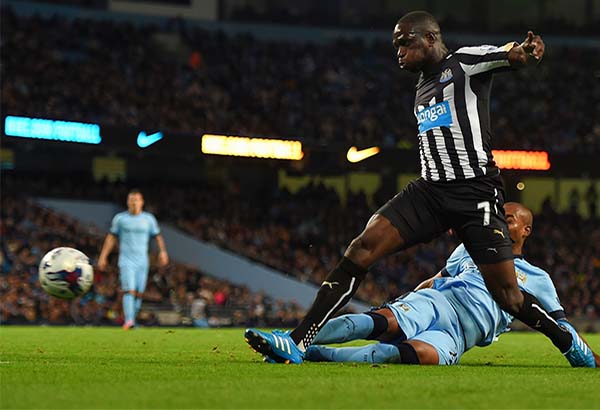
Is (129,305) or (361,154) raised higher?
(361,154)

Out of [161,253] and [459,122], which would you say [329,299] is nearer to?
[459,122]

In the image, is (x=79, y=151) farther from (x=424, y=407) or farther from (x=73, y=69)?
(x=424, y=407)

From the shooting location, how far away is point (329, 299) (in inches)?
263

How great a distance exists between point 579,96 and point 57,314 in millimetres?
20091

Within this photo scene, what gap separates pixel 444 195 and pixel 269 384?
6.54ft

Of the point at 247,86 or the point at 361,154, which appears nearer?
the point at 361,154

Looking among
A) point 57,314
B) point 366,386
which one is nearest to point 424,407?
point 366,386

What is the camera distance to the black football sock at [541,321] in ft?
22.6

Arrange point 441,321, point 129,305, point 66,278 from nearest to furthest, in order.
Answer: point 441,321
point 66,278
point 129,305

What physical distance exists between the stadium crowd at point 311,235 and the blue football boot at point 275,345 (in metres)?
20.1

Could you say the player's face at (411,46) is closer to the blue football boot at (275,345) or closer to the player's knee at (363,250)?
the player's knee at (363,250)

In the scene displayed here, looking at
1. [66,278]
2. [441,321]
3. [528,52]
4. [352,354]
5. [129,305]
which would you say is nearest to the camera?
[528,52]

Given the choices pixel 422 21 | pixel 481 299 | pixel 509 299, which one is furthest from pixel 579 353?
pixel 422 21

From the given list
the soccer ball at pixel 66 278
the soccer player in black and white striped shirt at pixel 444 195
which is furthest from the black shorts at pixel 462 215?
the soccer ball at pixel 66 278
